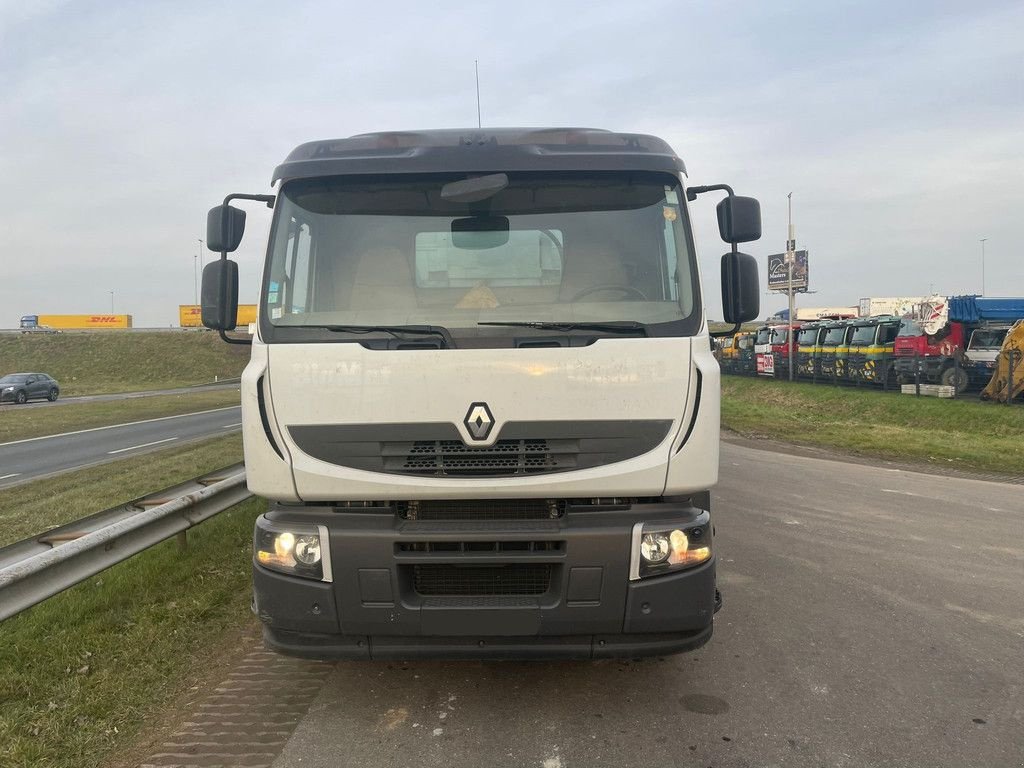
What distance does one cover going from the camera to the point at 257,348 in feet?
11.4

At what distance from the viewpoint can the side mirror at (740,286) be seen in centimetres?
398

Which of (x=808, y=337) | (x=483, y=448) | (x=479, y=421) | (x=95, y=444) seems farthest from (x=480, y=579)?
(x=808, y=337)

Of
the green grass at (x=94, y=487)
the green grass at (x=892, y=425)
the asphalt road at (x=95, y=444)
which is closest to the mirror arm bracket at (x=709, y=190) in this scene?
the green grass at (x=94, y=487)

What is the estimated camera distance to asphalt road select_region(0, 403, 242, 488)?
1313cm

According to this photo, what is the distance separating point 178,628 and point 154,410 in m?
23.4

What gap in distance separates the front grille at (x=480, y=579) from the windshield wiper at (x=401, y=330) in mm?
1014

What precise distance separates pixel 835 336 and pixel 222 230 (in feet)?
89.2

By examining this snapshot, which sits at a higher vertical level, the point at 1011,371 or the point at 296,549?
the point at 296,549

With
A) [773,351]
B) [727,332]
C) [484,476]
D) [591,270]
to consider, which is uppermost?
[591,270]

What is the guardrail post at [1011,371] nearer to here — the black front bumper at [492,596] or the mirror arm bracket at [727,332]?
the mirror arm bracket at [727,332]

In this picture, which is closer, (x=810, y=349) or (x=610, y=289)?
(x=610, y=289)

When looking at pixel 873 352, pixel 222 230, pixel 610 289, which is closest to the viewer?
pixel 610 289

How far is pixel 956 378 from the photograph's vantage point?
65.8ft

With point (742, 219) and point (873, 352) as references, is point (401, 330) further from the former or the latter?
point (873, 352)
